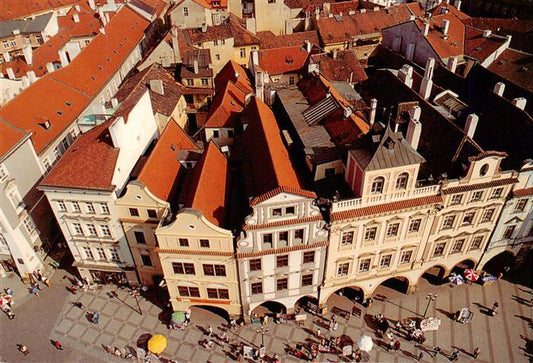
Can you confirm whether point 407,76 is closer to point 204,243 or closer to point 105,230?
point 204,243

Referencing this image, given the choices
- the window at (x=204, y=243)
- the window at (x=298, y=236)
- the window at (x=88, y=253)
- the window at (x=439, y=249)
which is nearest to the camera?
the window at (x=298, y=236)

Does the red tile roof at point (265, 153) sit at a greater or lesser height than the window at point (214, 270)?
greater

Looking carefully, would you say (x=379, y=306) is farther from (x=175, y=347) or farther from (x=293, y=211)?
(x=175, y=347)

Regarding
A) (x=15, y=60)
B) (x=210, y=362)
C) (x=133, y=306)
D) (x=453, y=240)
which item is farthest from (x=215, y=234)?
(x=15, y=60)

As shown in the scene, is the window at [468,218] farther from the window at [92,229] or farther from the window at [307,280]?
the window at [92,229]

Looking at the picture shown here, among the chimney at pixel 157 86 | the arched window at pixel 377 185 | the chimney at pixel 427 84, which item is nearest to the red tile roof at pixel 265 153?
the arched window at pixel 377 185

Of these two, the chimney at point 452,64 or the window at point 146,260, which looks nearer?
the window at point 146,260
